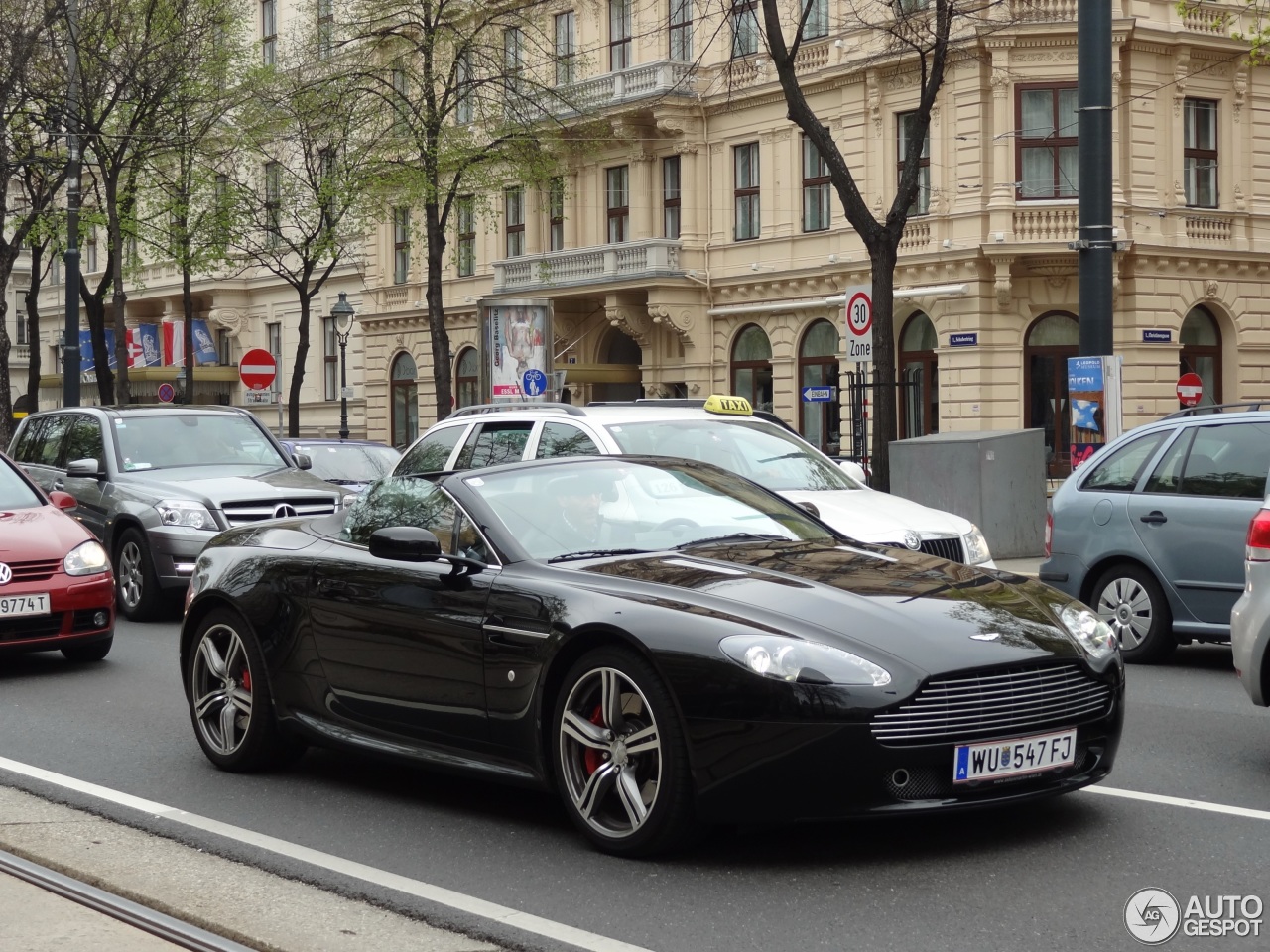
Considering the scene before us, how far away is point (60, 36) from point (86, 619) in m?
23.8

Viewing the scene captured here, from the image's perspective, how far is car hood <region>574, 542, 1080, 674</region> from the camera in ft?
18.7

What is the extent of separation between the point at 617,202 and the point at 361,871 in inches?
1516

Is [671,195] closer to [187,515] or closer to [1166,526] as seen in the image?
[187,515]

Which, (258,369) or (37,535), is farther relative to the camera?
(258,369)

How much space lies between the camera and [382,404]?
5162cm

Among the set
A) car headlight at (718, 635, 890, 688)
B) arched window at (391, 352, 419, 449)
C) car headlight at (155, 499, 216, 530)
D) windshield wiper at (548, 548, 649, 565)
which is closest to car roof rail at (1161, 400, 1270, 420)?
windshield wiper at (548, 548, 649, 565)

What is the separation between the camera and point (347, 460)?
2052 cm

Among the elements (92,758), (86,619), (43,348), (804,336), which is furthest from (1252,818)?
(43,348)

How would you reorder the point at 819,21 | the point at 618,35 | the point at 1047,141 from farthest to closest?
the point at 618,35, the point at 819,21, the point at 1047,141

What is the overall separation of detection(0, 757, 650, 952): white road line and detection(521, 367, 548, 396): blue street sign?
21766 millimetres

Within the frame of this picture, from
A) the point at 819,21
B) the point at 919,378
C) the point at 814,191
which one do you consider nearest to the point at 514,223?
the point at 814,191

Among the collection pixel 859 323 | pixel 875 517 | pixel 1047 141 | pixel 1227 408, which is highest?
pixel 1047 141

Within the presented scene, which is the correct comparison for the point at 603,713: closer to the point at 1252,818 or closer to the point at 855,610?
the point at 855,610

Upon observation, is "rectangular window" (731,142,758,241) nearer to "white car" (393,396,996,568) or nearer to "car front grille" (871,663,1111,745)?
"white car" (393,396,996,568)
